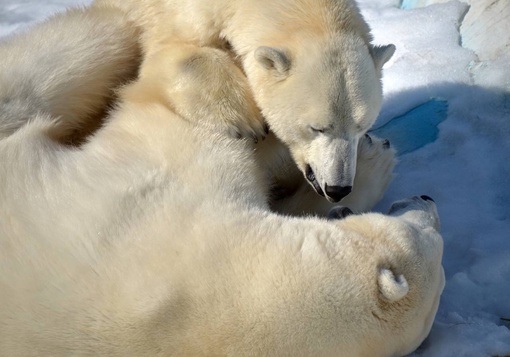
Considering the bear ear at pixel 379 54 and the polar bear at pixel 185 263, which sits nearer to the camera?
the polar bear at pixel 185 263

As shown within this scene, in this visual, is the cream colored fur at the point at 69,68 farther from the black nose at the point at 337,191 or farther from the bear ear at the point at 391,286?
the bear ear at the point at 391,286

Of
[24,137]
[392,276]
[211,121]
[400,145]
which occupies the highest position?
[24,137]

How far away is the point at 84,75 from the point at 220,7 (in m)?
0.55

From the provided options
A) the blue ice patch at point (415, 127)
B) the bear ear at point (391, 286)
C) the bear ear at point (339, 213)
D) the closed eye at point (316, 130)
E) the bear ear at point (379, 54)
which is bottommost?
the blue ice patch at point (415, 127)

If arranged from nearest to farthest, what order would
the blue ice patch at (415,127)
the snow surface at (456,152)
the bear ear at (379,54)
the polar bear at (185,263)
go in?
the polar bear at (185,263) < the snow surface at (456,152) < the bear ear at (379,54) < the blue ice patch at (415,127)

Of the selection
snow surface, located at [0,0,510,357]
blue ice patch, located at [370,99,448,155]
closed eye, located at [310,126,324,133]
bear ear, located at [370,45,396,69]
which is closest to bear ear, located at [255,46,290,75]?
closed eye, located at [310,126,324,133]

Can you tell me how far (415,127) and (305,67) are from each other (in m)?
0.95

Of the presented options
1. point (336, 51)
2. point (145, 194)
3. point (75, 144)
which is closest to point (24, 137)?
point (75, 144)

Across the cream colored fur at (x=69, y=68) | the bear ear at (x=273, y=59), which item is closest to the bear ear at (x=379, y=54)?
the bear ear at (x=273, y=59)

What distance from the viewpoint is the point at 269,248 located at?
169cm

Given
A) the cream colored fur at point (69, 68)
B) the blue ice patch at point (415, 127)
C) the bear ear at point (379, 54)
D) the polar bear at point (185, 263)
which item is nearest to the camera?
the polar bear at point (185, 263)

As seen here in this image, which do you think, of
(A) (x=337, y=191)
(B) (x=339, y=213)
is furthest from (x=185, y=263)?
(A) (x=337, y=191)

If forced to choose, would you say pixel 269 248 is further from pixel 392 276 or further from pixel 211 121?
pixel 211 121

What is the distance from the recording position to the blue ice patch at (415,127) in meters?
2.90
